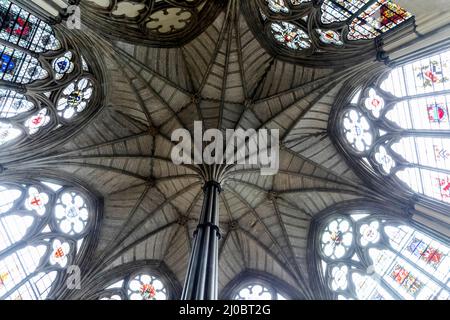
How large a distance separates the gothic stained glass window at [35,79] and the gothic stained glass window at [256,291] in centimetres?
957

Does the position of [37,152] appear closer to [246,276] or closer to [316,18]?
[246,276]

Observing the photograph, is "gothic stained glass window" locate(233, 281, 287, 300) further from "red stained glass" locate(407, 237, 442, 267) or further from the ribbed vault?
"red stained glass" locate(407, 237, 442, 267)

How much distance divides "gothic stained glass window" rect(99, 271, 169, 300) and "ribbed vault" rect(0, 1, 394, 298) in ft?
2.52

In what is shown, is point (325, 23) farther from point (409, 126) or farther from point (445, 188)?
point (445, 188)

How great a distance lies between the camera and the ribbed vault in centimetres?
1573

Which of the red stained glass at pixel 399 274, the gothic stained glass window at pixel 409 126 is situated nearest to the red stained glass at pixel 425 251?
the red stained glass at pixel 399 274

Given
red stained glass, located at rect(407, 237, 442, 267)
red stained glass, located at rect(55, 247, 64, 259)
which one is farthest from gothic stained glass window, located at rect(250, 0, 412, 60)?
red stained glass, located at rect(55, 247, 64, 259)

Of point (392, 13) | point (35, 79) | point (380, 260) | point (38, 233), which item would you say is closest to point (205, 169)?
point (38, 233)

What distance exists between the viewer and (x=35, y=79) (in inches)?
542

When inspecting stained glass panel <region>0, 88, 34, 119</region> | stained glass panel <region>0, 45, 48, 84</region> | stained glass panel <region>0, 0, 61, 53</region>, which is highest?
stained glass panel <region>0, 0, 61, 53</region>

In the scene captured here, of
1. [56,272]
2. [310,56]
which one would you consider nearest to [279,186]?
[310,56]

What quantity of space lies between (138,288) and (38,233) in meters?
4.49

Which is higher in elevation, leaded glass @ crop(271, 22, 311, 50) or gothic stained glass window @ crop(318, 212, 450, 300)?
leaded glass @ crop(271, 22, 311, 50)

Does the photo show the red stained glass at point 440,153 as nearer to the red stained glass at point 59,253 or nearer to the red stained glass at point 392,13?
the red stained glass at point 392,13
